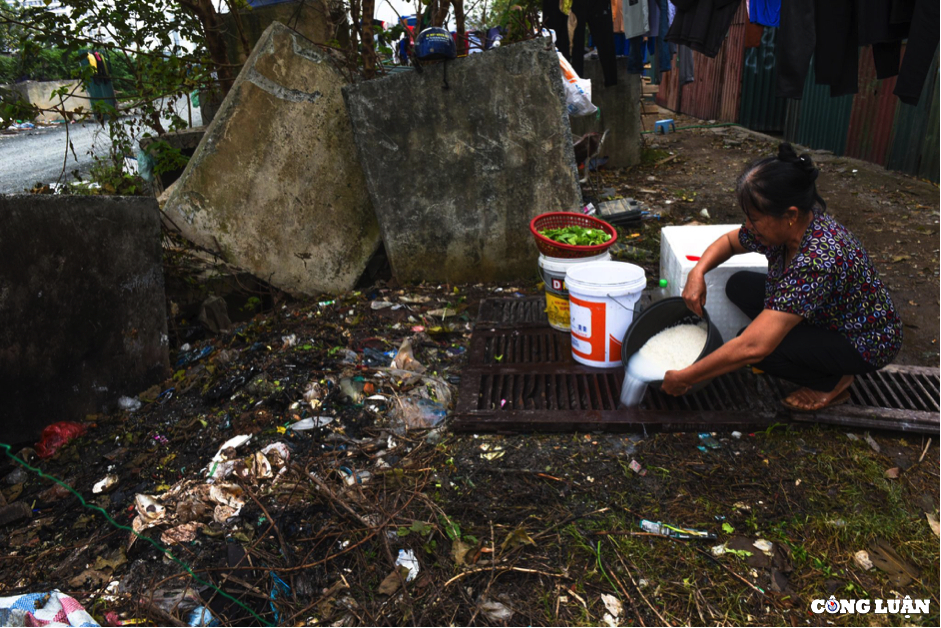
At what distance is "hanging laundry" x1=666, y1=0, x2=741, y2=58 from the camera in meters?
3.88

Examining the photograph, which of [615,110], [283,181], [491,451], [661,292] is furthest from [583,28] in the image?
[491,451]

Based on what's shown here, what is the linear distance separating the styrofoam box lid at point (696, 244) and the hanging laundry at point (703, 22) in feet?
4.28

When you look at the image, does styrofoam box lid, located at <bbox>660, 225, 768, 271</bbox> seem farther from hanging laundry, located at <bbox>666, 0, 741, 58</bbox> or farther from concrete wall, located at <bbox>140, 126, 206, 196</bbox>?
concrete wall, located at <bbox>140, 126, 206, 196</bbox>

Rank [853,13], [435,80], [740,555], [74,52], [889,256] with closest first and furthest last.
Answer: [740,555], [853,13], [435,80], [889,256], [74,52]

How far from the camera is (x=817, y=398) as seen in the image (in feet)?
9.12

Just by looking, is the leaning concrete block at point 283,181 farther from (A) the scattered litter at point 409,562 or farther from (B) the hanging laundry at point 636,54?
(B) the hanging laundry at point 636,54

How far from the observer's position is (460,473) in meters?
2.60

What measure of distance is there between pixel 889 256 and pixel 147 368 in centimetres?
552

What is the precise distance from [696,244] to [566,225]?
93 centimetres


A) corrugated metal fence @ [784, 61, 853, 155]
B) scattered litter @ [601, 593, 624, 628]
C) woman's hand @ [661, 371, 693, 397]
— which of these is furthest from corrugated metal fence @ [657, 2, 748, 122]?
scattered litter @ [601, 593, 624, 628]

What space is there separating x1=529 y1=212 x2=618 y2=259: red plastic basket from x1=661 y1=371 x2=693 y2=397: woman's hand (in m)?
1.02

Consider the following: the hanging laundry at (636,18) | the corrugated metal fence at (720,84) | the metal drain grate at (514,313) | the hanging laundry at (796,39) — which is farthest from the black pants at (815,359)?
the corrugated metal fence at (720,84)

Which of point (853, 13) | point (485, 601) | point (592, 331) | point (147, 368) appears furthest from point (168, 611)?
point (853, 13)

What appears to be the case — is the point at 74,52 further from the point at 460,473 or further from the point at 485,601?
the point at 485,601
